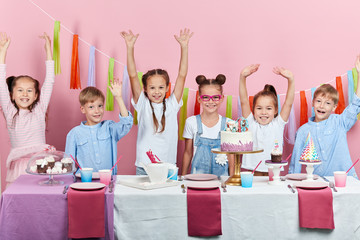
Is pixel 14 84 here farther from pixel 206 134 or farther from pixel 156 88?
pixel 206 134

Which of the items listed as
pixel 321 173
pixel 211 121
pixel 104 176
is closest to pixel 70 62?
pixel 211 121

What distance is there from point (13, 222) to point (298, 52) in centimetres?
262

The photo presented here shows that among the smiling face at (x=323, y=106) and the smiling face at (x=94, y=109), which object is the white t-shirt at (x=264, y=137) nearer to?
the smiling face at (x=323, y=106)

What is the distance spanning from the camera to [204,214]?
92.4 inches

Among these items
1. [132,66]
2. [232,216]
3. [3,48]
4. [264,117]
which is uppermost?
[3,48]

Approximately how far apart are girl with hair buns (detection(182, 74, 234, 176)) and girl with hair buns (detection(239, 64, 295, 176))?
190 millimetres

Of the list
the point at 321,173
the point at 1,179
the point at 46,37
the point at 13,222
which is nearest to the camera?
the point at 13,222

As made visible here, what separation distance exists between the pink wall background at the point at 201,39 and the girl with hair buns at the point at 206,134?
0.41 metres

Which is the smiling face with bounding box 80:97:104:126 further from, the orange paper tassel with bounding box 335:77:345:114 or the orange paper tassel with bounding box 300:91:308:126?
the orange paper tassel with bounding box 335:77:345:114

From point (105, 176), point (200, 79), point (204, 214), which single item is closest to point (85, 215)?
point (105, 176)

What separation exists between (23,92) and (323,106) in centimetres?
223

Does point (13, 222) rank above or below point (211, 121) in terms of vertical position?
below

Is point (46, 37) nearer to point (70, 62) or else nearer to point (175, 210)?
point (70, 62)

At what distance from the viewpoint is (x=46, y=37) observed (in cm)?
368
